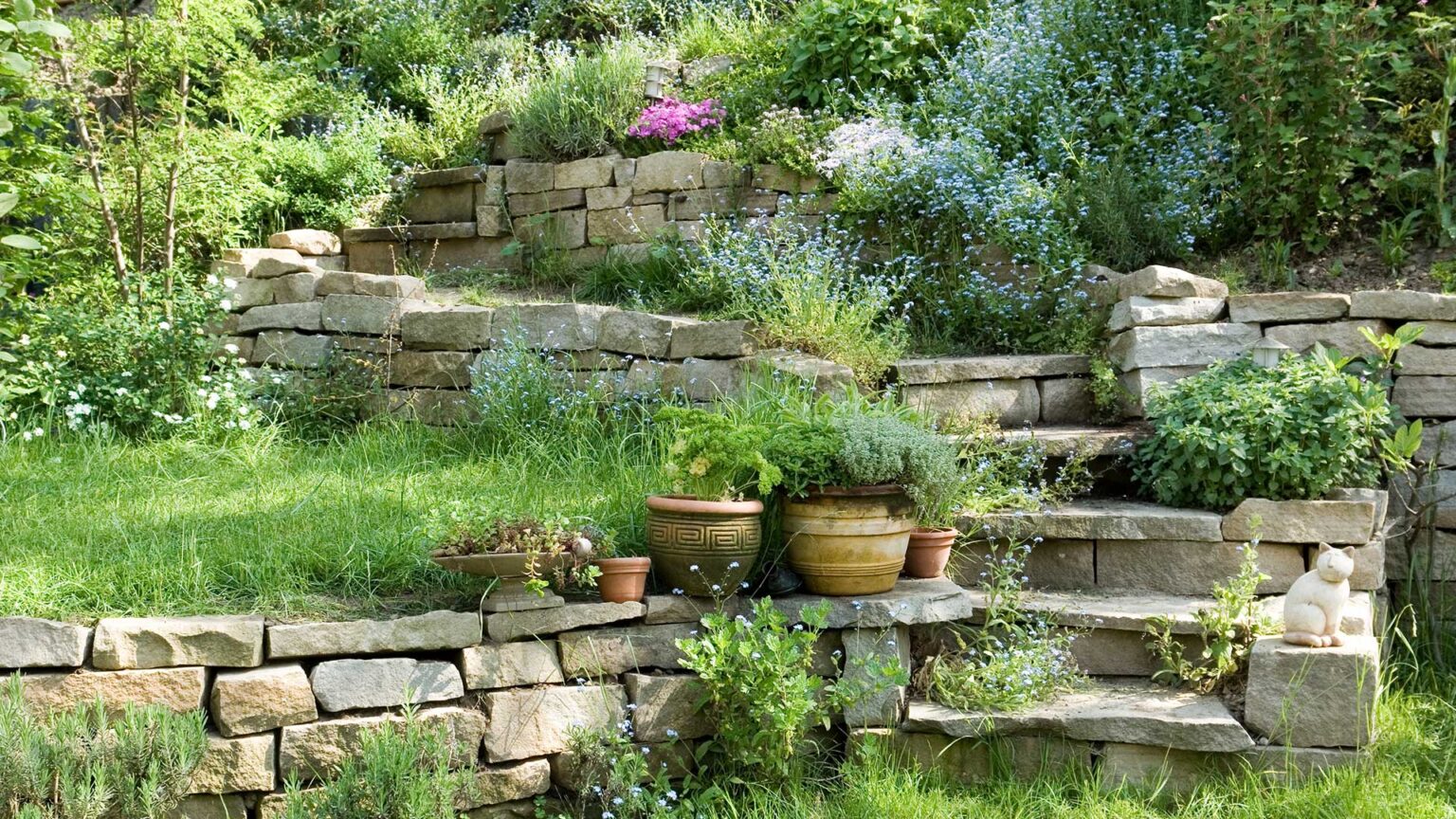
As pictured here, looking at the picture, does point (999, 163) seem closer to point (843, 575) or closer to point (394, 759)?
point (843, 575)

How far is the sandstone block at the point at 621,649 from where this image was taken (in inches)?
153

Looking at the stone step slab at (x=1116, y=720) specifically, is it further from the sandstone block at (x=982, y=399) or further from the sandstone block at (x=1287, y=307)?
the sandstone block at (x=1287, y=307)

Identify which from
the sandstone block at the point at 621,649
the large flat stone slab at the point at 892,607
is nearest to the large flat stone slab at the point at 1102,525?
the large flat stone slab at the point at 892,607

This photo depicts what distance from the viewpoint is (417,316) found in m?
6.22

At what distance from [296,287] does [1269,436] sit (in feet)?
15.8

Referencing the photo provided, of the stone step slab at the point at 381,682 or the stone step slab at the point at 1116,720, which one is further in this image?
the stone step slab at the point at 1116,720

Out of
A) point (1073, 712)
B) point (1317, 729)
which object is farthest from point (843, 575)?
point (1317, 729)

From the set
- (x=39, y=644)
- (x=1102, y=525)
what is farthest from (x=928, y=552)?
(x=39, y=644)

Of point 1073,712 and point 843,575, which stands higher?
point 843,575

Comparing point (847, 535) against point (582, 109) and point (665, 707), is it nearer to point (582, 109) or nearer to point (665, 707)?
point (665, 707)

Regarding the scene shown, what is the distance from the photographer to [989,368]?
5.52m

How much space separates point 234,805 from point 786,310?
3235mm

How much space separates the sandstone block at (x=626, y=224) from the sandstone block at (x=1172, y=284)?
2.79 meters

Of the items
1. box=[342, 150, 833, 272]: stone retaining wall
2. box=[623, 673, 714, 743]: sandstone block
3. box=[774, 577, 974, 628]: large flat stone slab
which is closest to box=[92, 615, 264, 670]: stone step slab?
box=[623, 673, 714, 743]: sandstone block
